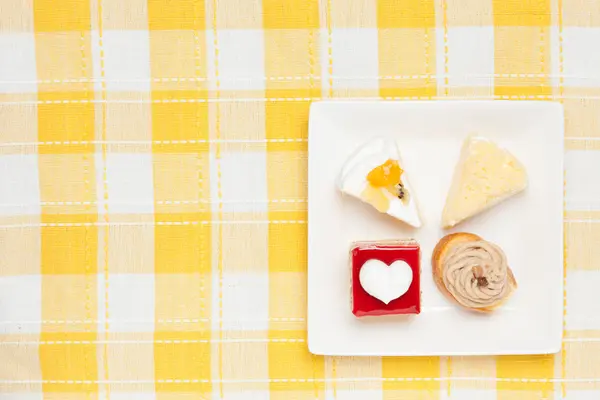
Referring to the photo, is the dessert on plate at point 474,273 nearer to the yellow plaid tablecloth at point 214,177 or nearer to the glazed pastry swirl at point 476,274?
the glazed pastry swirl at point 476,274

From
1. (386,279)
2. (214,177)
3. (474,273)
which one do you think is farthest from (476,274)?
(214,177)

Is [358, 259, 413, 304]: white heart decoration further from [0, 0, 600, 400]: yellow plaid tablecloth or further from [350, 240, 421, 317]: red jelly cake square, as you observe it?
[0, 0, 600, 400]: yellow plaid tablecloth

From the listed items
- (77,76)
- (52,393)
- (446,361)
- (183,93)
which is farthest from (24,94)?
(446,361)

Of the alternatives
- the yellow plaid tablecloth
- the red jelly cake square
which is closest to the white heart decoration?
the red jelly cake square

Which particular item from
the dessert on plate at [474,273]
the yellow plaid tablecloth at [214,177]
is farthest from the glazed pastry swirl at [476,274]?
the yellow plaid tablecloth at [214,177]

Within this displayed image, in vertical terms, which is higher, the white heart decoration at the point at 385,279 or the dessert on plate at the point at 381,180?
the dessert on plate at the point at 381,180

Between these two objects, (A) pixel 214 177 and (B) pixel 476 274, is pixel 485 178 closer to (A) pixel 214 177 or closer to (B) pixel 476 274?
(B) pixel 476 274
